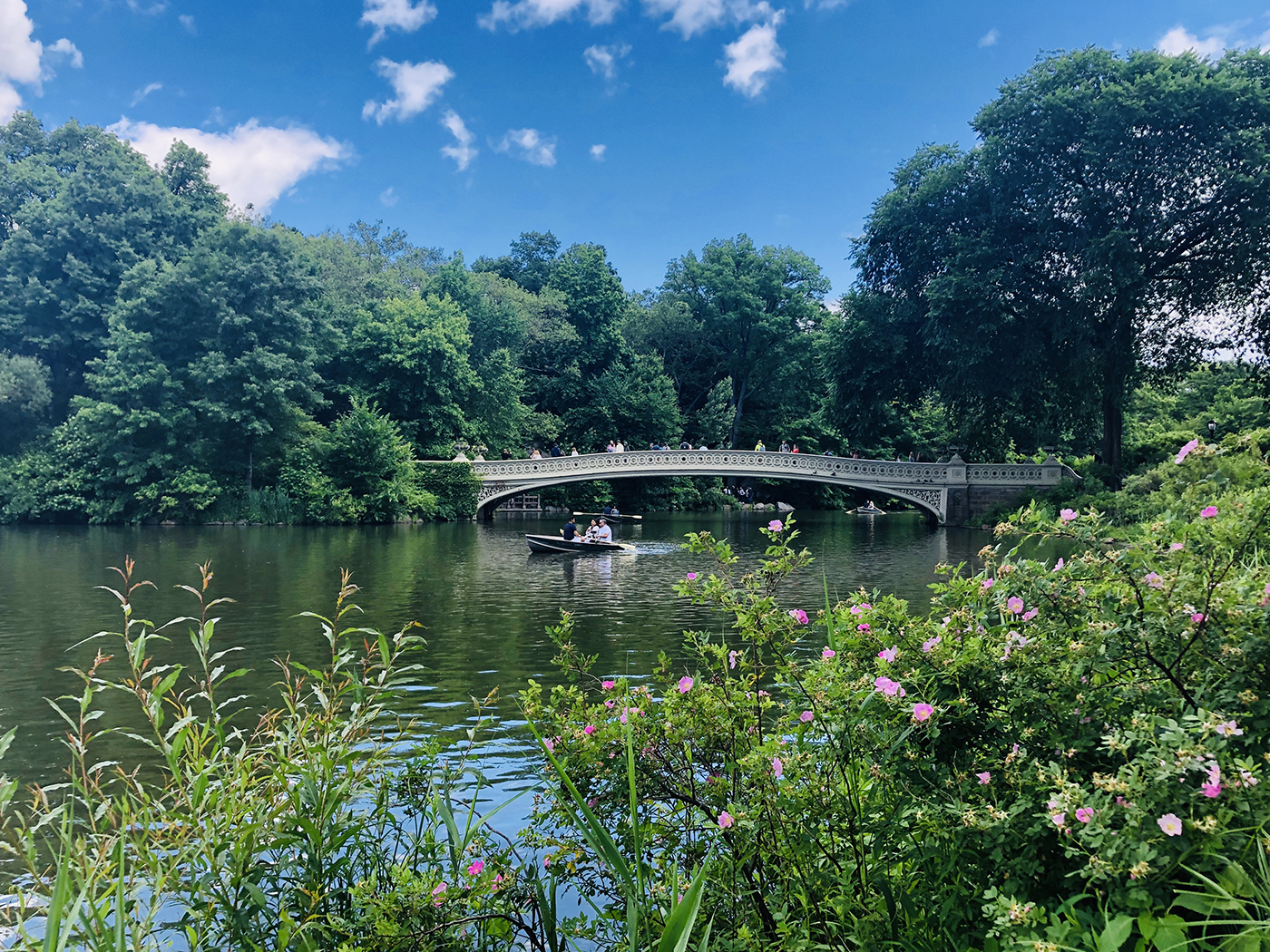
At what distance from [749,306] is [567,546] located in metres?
28.7

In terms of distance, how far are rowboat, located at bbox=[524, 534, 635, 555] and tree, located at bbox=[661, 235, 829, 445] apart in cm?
2747

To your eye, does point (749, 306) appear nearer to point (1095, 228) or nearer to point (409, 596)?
point (1095, 228)

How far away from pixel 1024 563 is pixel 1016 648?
1.05 ft

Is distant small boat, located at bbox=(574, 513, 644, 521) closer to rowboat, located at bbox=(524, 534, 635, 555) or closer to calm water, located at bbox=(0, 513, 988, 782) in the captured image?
calm water, located at bbox=(0, 513, 988, 782)

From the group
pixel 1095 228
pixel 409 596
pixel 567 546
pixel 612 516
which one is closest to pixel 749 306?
pixel 612 516

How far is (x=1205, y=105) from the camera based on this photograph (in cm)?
2273

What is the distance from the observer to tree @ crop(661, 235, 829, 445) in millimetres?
46562

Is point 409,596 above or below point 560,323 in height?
below

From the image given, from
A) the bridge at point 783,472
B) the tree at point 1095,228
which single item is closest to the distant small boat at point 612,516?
the bridge at point 783,472

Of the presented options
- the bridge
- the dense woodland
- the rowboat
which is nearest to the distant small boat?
the bridge

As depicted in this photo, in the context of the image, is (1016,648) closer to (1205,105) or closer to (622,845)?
(622,845)

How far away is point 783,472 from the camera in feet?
110

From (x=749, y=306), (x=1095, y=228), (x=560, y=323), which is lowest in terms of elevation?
(x=1095, y=228)

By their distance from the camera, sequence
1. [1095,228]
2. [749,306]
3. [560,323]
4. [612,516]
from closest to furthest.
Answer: [1095,228] < [612,516] < [560,323] < [749,306]
